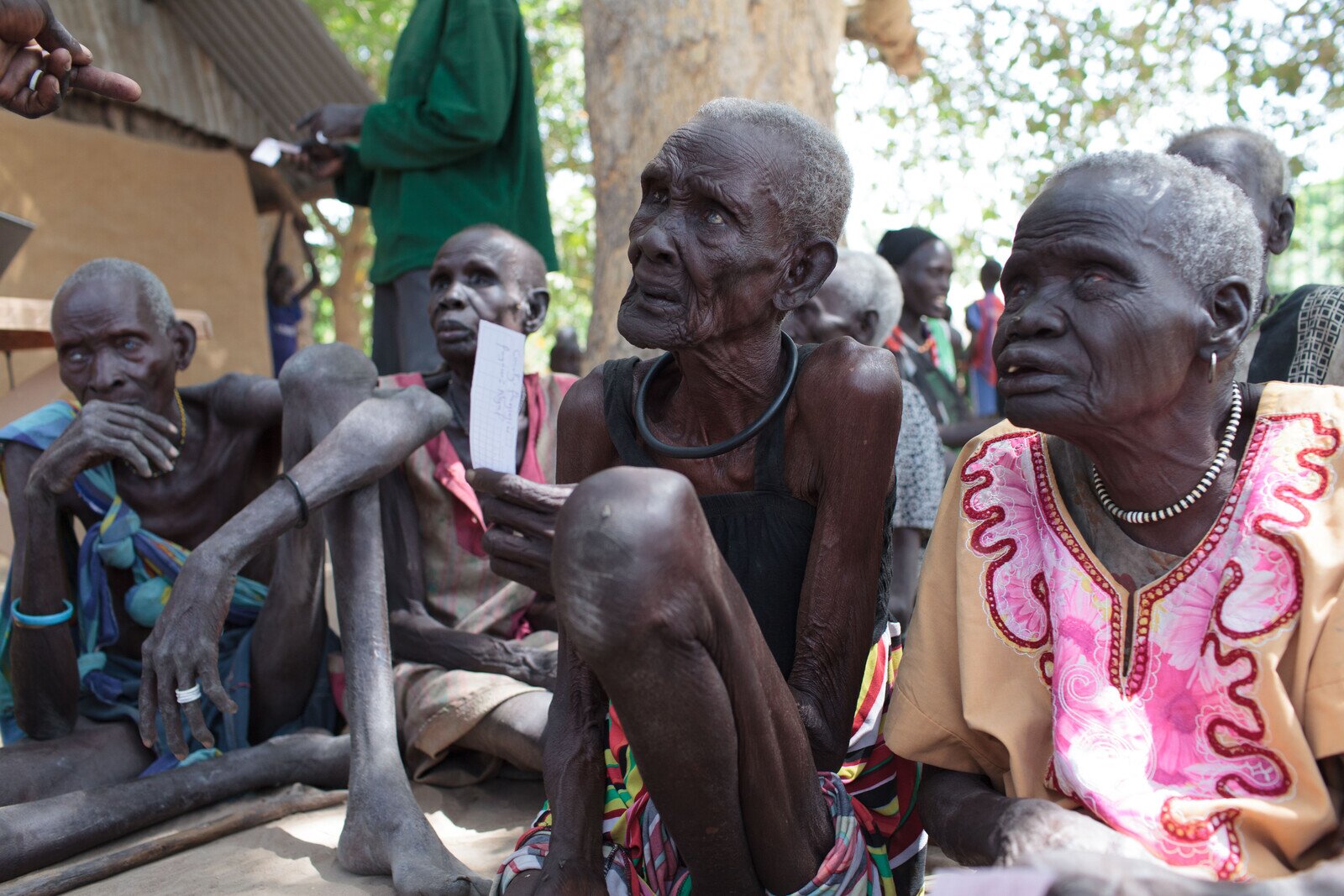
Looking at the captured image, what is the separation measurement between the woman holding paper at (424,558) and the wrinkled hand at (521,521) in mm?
408

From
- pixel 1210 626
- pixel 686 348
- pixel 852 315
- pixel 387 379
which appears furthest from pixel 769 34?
pixel 1210 626

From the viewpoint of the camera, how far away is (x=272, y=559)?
341 centimetres

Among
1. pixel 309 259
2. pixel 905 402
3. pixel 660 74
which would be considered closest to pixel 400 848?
pixel 905 402

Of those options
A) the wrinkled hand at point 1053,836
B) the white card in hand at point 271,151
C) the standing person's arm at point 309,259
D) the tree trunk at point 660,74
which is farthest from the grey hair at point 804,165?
the standing person's arm at point 309,259

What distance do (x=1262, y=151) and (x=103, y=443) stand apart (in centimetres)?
316

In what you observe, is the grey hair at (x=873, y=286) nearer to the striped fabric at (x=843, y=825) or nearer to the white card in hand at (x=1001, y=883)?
the striped fabric at (x=843, y=825)

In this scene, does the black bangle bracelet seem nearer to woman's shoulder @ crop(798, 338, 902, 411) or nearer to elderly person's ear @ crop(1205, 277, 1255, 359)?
woman's shoulder @ crop(798, 338, 902, 411)

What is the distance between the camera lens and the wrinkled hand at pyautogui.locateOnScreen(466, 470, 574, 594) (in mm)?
1614

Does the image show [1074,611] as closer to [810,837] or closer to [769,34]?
[810,837]

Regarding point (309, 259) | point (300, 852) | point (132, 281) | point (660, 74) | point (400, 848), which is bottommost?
point (300, 852)

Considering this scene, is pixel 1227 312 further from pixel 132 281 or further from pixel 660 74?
pixel 660 74

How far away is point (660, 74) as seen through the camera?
468cm

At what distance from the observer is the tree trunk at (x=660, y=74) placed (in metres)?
4.67

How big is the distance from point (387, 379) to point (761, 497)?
1823mm
